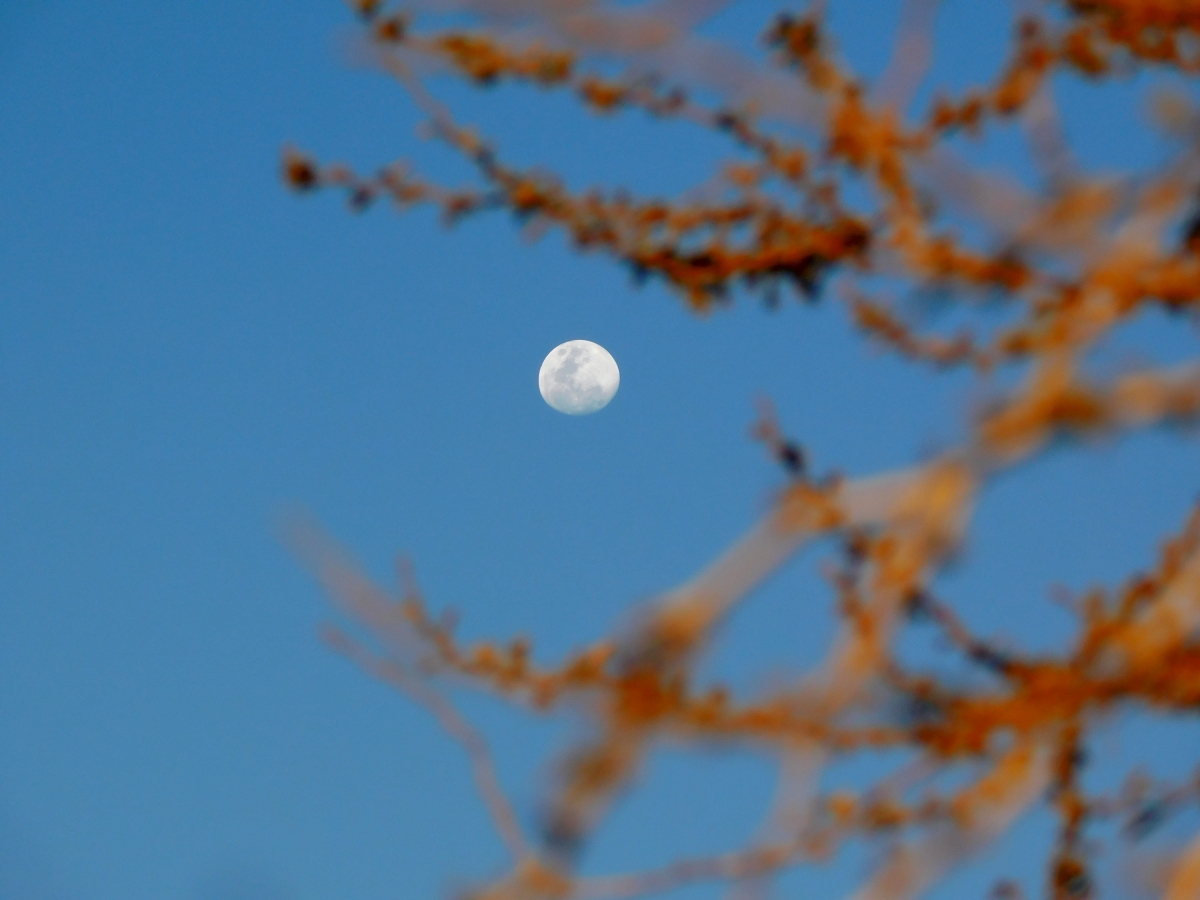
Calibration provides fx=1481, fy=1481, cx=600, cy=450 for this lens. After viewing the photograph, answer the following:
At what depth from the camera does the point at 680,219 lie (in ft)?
10.6

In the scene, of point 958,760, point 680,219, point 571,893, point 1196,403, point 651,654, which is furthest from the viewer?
point 680,219

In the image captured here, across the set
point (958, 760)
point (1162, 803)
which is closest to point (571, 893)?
point (958, 760)

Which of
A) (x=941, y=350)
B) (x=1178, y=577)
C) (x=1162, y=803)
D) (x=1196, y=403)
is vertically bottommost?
(x=1162, y=803)

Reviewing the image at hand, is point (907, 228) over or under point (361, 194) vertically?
under

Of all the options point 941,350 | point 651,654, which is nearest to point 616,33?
point 941,350

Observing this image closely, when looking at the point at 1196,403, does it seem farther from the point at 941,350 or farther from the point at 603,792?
the point at 603,792

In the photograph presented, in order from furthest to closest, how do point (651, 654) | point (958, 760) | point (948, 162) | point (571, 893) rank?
1. point (948, 162)
2. point (958, 760)
3. point (651, 654)
4. point (571, 893)

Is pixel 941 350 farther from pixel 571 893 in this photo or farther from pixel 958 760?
pixel 571 893

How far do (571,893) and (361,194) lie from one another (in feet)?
5.41

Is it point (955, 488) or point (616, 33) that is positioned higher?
point (616, 33)

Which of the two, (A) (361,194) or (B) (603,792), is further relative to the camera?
(A) (361,194)

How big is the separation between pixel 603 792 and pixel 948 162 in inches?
60.9

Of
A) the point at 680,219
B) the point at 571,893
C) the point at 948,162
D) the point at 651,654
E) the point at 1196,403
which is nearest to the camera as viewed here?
the point at 571,893

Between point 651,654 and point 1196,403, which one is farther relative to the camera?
point 1196,403
